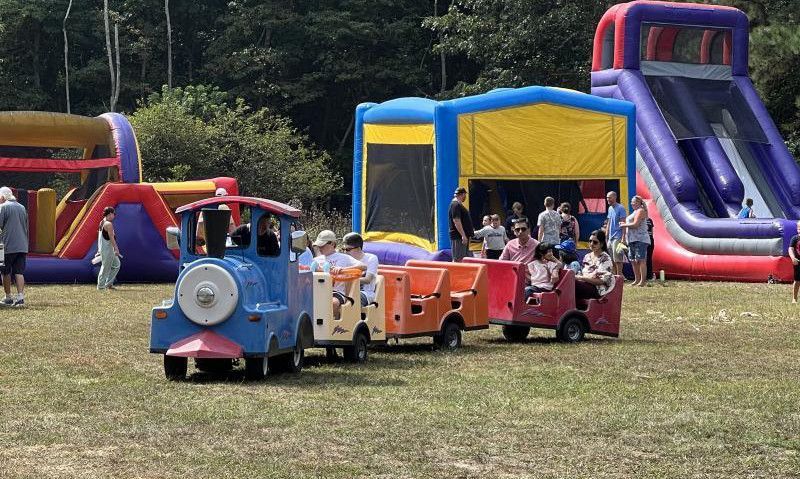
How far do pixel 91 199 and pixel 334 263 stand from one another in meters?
14.2

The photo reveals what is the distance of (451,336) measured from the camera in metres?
15.4

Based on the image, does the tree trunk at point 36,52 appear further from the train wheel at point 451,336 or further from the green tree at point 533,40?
the train wheel at point 451,336

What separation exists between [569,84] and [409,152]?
20586mm

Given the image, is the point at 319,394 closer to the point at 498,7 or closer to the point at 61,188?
the point at 61,188

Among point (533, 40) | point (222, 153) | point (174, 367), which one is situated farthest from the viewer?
point (533, 40)

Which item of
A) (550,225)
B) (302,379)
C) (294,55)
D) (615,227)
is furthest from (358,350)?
(294,55)

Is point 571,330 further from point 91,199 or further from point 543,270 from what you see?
point 91,199

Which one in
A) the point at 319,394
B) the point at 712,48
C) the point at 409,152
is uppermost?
the point at 712,48

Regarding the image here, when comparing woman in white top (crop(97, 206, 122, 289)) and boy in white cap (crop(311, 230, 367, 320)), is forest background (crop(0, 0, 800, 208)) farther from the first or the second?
boy in white cap (crop(311, 230, 367, 320))

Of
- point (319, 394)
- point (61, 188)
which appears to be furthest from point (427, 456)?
point (61, 188)

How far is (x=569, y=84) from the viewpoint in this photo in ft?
151

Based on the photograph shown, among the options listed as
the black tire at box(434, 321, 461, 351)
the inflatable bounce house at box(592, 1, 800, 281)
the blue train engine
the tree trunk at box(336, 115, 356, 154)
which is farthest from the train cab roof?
the tree trunk at box(336, 115, 356, 154)

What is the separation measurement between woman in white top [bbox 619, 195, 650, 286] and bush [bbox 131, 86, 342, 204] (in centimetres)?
1625

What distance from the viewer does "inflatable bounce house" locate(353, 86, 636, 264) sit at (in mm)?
25156
